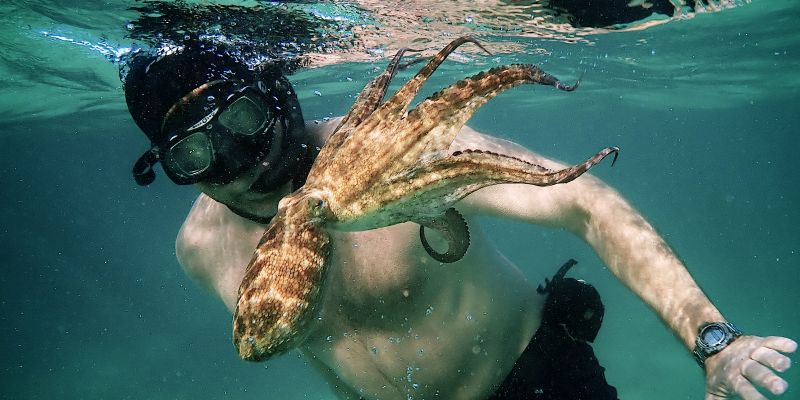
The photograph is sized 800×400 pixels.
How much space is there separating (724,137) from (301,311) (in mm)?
71911

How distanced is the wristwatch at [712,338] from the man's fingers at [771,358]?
0.49 feet

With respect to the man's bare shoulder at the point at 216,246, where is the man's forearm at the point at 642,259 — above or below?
above

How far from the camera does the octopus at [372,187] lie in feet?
3.26

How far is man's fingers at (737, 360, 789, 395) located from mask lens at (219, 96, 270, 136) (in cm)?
226

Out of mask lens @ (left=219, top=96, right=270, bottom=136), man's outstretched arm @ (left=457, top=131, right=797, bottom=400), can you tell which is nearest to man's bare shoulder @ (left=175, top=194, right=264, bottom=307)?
mask lens @ (left=219, top=96, right=270, bottom=136)

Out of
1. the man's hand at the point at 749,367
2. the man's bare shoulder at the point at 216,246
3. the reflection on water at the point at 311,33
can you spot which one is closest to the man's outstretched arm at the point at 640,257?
the man's hand at the point at 749,367

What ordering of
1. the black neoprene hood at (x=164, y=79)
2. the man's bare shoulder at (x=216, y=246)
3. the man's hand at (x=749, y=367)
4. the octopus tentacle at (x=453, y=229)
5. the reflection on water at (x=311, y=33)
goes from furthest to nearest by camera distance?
the reflection on water at (x=311, y=33)
the man's bare shoulder at (x=216, y=246)
the black neoprene hood at (x=164, y=79)
the man's hand at (x=749, y=367)
the octopus tentacle at (x=453, y=229)

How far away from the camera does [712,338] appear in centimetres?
172

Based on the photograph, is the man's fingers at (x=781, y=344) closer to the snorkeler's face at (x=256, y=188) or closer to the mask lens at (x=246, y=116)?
the snorkeler's face at (x=256, y=188)

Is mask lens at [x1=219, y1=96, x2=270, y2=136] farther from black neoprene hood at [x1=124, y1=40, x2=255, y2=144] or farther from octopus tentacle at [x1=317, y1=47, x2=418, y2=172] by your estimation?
octopus tentacle at [x1=317, y1=47, x2=418, y2=172]

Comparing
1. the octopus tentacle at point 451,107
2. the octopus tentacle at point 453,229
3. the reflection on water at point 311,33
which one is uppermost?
the octopus tentacle at point 451,107

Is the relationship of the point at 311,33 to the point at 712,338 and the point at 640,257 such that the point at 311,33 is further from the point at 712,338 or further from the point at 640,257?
the point at 712,338

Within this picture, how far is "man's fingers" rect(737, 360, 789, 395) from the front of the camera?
1384 millimetres

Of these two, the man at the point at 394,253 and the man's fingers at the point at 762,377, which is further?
Answer: the man at the point at 394,253
